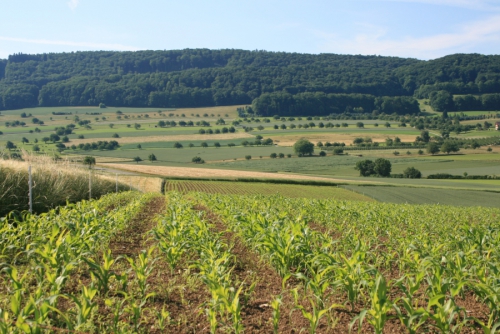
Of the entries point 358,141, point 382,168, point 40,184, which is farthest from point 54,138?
point 40,184

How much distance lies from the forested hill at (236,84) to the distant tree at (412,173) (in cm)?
7918

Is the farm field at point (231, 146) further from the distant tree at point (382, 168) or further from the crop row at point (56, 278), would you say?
the crop row at point (56, 278)

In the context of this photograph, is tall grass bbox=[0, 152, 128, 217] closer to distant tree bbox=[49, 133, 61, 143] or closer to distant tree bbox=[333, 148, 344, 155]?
distant tree bbox=[49, 133, 61, 143]

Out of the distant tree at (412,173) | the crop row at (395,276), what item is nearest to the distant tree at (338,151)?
the distant tree at (412,173)

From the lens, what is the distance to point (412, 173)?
7000 cm

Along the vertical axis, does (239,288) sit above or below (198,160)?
above

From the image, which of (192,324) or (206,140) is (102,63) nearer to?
(206,140)

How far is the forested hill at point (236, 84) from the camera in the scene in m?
148

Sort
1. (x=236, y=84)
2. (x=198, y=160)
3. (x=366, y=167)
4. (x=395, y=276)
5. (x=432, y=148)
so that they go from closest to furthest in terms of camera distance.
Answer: (x=395, y=276) < (x=366, y=167) < (x=198, y=160) < (x=432, y=148) < (x=236, y=84)

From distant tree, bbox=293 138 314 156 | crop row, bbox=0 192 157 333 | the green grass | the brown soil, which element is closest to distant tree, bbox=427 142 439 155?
distant tree, bbox=293 138 314 156

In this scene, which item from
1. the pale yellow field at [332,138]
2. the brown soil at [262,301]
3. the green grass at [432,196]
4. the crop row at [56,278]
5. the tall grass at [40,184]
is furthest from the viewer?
the pale yellow field at [332,138]

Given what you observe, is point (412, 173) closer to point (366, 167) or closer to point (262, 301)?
point (366, 167)

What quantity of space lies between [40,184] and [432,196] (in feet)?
127

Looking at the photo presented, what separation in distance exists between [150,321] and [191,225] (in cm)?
380
